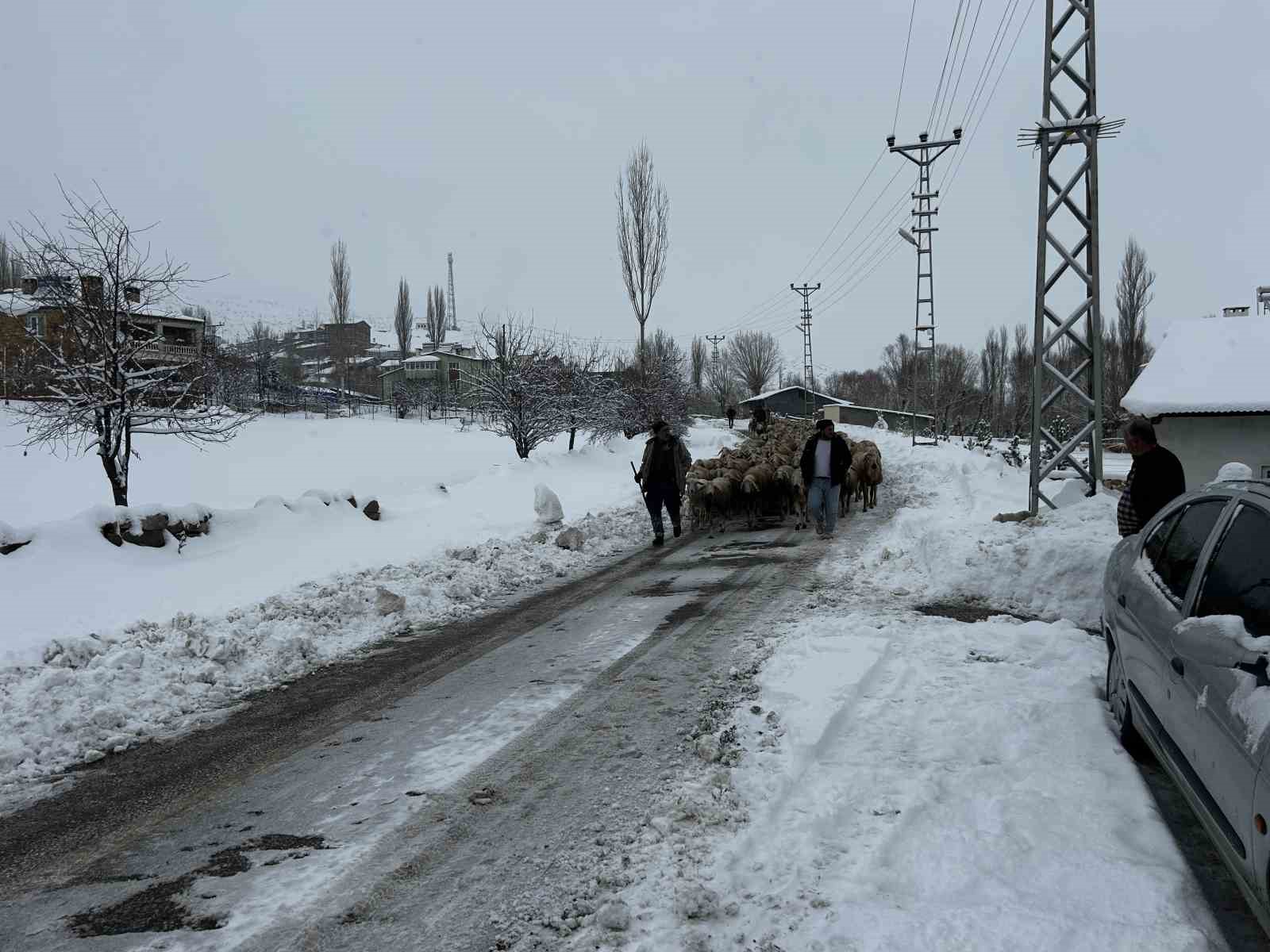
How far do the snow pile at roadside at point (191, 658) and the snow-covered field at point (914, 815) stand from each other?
3.45 metres

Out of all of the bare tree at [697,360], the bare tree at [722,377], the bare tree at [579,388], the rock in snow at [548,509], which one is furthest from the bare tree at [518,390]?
the bare tree at [722,377]

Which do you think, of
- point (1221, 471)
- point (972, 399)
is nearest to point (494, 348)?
point (1221, 471)

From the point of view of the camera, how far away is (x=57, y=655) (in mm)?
6250

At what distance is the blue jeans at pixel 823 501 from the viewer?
1320 cm

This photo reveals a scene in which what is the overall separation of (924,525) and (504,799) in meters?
8.58

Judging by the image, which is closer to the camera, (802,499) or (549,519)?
(549,519)

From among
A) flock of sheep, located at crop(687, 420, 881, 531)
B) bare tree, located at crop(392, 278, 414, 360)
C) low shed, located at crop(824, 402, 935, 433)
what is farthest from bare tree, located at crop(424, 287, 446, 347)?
flock of sheep, located at crop(687, 420, 881, 531)

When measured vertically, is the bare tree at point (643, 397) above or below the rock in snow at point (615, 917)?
above

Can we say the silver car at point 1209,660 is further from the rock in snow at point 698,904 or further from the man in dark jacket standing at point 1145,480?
the man in dark jacket standing at point 1145,480

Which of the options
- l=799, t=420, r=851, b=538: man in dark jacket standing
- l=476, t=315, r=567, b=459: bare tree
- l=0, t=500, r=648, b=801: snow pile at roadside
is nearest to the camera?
l=0, t=500, r=648, b=801: snow pile at roadside

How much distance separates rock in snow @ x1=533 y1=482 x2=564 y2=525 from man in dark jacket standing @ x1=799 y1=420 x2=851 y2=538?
4131 mm

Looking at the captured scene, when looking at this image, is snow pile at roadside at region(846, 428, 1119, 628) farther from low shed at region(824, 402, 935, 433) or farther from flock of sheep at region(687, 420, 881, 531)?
low shed at region(824, 402, 935, 433)

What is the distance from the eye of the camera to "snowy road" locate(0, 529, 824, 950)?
10.4 feet

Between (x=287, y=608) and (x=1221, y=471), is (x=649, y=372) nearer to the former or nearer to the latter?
(x=287, y=608)
